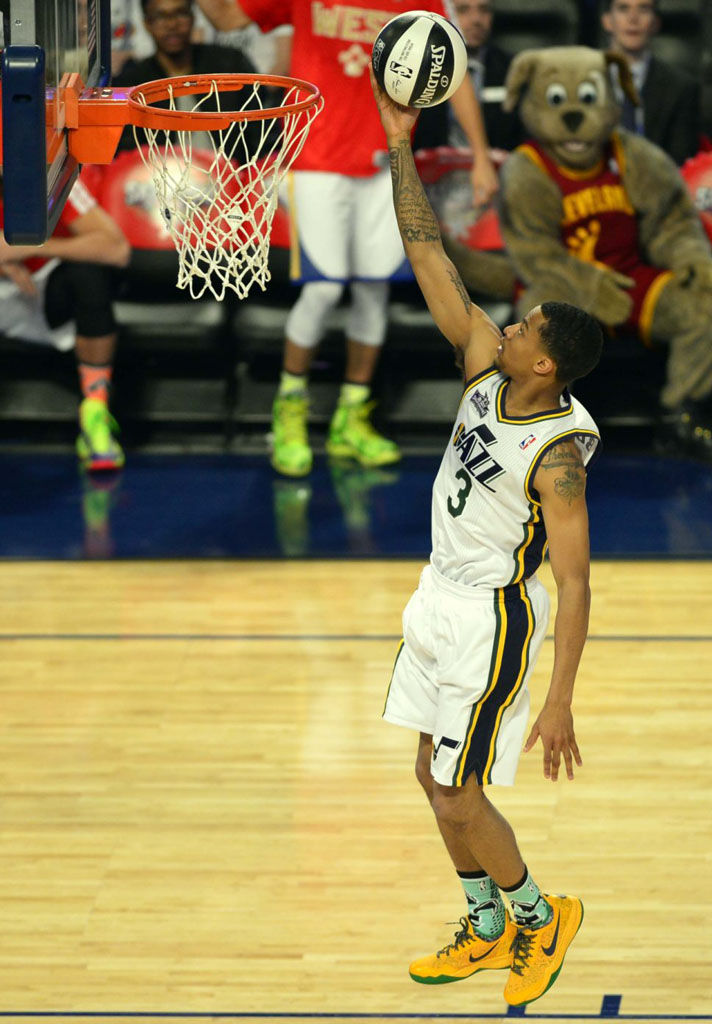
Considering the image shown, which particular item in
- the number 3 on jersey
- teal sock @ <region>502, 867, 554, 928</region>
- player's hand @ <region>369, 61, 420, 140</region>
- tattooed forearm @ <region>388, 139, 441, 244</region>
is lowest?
teal sock @ <region>502, 867, 554, 928</region>

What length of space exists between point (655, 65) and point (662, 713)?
413 cm

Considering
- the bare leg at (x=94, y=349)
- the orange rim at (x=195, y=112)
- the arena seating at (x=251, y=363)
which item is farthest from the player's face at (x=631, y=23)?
the orange rim at (x=195, y=112)

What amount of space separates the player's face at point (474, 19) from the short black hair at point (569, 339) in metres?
4.80

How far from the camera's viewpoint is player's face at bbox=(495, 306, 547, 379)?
3.25 meters

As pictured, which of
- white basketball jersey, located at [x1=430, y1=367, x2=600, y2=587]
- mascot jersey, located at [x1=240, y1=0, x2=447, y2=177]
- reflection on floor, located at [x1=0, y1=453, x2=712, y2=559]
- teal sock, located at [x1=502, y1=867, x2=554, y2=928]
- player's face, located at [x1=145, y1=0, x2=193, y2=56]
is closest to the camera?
white basketball jersey, located at [x1=430, y1=367, x2=600, y2=587]

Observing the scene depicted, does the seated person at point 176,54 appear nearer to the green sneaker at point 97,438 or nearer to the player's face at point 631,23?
the green sneaker at point 97,438

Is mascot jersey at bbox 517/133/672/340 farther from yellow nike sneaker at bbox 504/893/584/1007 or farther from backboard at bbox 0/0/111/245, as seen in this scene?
yellow nike sneaker at bbox 504/893/584/1007

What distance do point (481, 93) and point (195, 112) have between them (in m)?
4.48

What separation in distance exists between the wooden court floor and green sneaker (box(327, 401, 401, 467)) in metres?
1.51

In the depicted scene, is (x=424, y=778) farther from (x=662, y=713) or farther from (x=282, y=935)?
(x=662, y=713)

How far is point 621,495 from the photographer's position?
725cm

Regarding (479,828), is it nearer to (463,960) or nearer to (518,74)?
(463,960)

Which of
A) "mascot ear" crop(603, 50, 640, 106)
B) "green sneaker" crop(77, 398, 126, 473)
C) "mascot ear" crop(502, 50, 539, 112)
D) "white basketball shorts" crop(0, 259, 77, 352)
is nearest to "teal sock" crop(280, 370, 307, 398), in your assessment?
"green sneaker" crop(77, 398, 126, 473)

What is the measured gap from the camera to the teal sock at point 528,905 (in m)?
3.49
